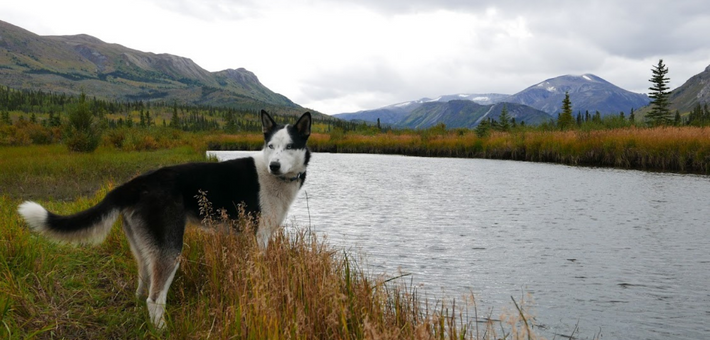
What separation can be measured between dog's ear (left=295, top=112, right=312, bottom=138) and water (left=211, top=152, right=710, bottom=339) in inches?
104

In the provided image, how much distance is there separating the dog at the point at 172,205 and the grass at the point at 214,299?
375 millimetres

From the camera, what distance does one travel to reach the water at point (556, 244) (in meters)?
6.67

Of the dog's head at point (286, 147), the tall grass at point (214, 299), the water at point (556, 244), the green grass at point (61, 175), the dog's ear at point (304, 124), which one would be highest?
the dog's ear at point (304, 124)

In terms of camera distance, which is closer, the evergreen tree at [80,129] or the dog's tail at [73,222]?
the dog's tail at [73,222]

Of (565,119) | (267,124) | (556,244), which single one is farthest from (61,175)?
(565,119)

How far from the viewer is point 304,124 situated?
6.42 m

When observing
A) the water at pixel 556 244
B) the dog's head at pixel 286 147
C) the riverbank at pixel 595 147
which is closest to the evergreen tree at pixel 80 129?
the water at pixel 556 244

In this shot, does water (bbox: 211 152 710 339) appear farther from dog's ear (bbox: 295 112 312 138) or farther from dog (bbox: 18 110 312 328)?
dog's ear (bbox: 295 112 312 138)

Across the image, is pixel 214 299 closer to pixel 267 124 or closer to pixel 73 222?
pixel 73 222

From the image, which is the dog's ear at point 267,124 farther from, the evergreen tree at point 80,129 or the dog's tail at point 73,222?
the evergreen tree at point 80,129

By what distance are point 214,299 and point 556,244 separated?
28.2 feet

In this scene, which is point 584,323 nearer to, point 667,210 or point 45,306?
point 45,306

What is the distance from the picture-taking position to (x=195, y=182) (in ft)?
17.1

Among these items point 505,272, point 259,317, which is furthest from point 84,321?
point 505,272
